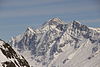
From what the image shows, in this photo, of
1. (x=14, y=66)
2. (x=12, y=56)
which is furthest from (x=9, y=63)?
(x=12, y=56)

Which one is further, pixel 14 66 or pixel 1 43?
pixel 1 43

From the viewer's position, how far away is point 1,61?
4542 inches

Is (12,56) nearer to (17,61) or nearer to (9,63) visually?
(17,61)

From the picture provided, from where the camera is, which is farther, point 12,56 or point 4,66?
point 12,56

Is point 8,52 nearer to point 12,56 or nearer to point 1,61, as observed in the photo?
point 12,56

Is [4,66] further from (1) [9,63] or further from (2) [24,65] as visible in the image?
(2) [24,65]

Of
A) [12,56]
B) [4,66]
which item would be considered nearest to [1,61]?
[4,66]

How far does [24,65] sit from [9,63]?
17444 millimetres

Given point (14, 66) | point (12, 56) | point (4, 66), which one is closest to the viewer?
point (4, 66)

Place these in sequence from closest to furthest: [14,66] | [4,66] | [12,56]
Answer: [4,66] → [14,66] → [12,56]

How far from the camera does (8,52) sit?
431 ft

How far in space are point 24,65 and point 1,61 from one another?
21.5 metres

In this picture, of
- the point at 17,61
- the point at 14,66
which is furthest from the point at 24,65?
the point at 14,66

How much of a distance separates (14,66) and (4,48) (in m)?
13.6
